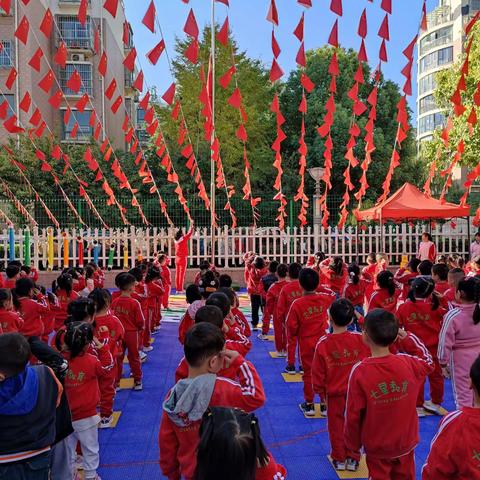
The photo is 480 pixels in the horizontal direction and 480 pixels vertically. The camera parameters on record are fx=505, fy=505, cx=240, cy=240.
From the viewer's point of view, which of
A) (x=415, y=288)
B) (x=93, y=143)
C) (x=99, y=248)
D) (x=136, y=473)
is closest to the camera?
(x=136, y=473)

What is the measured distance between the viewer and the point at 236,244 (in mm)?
14961

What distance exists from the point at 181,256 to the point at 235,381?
10.3 meters

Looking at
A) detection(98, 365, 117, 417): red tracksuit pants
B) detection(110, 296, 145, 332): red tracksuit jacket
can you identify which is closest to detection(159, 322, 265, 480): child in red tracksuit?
detection(98, 365, 117, 417): red tracksuit pants

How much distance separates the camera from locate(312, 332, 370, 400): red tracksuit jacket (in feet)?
11.9

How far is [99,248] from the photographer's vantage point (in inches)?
575

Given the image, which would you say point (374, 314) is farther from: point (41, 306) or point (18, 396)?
point (41, 306)

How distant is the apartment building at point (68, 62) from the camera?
23328 mm

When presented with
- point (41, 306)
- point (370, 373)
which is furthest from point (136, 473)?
point (41, 306)

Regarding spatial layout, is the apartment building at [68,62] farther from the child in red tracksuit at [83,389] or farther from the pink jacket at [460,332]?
the pink jacket at [460,332]

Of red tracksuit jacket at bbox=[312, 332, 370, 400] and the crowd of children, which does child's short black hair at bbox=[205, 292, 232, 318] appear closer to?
the crowd of children

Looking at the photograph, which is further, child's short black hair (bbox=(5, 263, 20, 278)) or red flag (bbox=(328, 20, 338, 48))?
red flag (bbox=(328, 20, 338, 48))

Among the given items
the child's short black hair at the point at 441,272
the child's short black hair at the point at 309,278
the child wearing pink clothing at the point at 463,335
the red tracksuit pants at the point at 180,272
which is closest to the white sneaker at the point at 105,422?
the child's short black hair at the point at 309,278

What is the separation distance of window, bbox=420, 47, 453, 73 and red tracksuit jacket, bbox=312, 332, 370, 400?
51567mm

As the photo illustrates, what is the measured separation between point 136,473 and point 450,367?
8.63 ft
